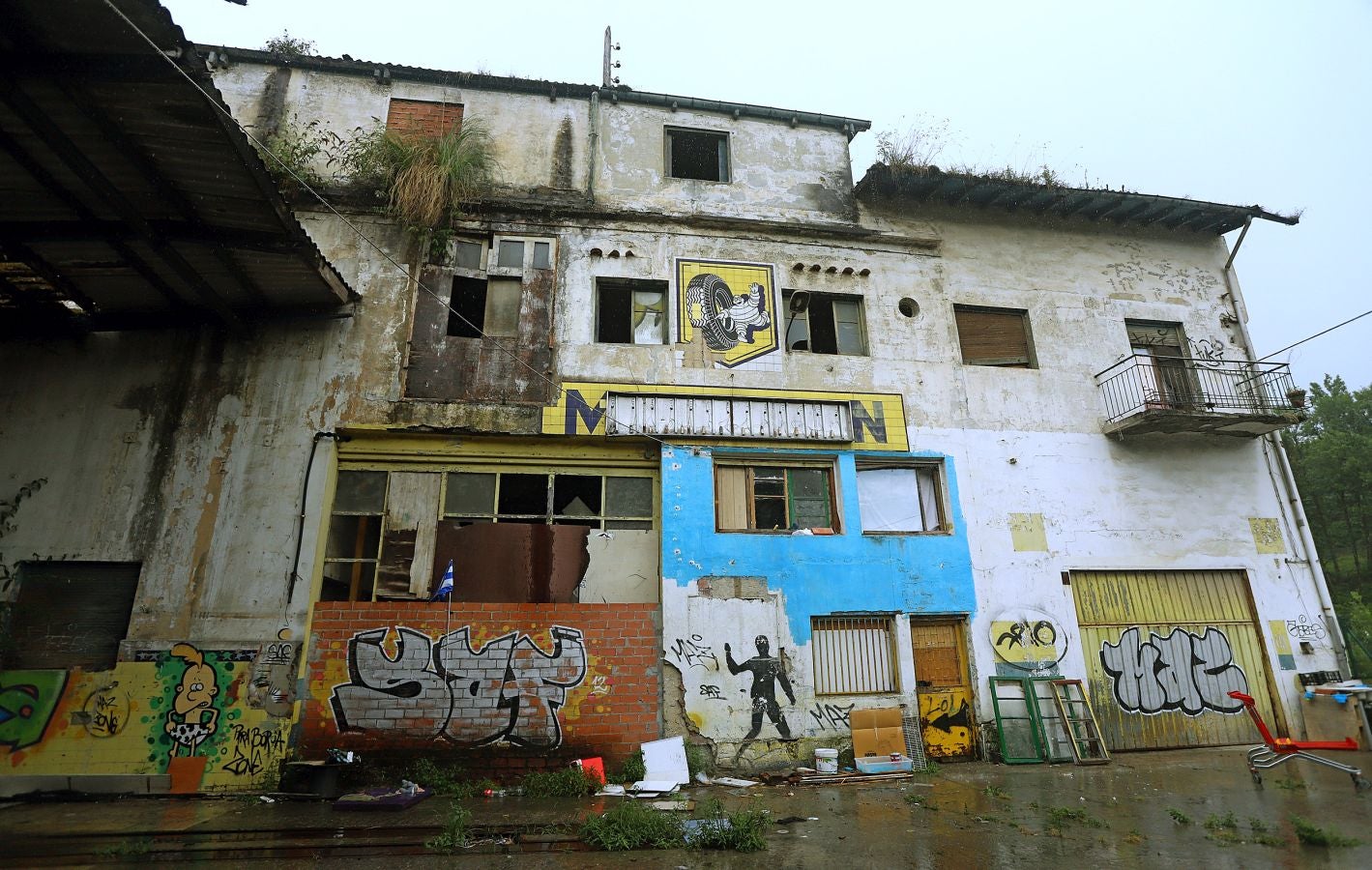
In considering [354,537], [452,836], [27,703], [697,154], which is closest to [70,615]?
Result: [27,703]

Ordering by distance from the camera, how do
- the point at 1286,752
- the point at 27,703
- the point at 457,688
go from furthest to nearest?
the point at 457,688 < the point at 27,703 < the point at 1286,752

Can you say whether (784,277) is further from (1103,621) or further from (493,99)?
(1103,621)


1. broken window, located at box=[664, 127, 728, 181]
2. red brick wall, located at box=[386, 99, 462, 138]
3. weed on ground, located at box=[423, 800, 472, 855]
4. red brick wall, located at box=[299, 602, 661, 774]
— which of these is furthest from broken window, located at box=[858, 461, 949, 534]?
red brick wall, located at box=[386, 99, 462, 138]

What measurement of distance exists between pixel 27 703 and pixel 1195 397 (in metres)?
17.6

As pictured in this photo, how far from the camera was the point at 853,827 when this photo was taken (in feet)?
20.6

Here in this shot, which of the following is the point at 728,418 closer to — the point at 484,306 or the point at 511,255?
the point at 484,306

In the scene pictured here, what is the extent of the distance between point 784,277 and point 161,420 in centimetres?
932

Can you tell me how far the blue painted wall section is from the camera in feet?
30.6

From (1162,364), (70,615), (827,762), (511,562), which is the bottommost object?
(827,762)

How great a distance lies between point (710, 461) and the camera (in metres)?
9.80

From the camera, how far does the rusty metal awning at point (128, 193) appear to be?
5.46 meters

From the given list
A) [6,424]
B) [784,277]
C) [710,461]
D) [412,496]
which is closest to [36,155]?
[6,424]

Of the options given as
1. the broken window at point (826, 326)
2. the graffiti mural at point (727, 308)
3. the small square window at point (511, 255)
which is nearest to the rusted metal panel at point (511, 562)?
the graffiti mural at point (727, 308)

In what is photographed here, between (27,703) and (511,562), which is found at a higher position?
(511,562)
